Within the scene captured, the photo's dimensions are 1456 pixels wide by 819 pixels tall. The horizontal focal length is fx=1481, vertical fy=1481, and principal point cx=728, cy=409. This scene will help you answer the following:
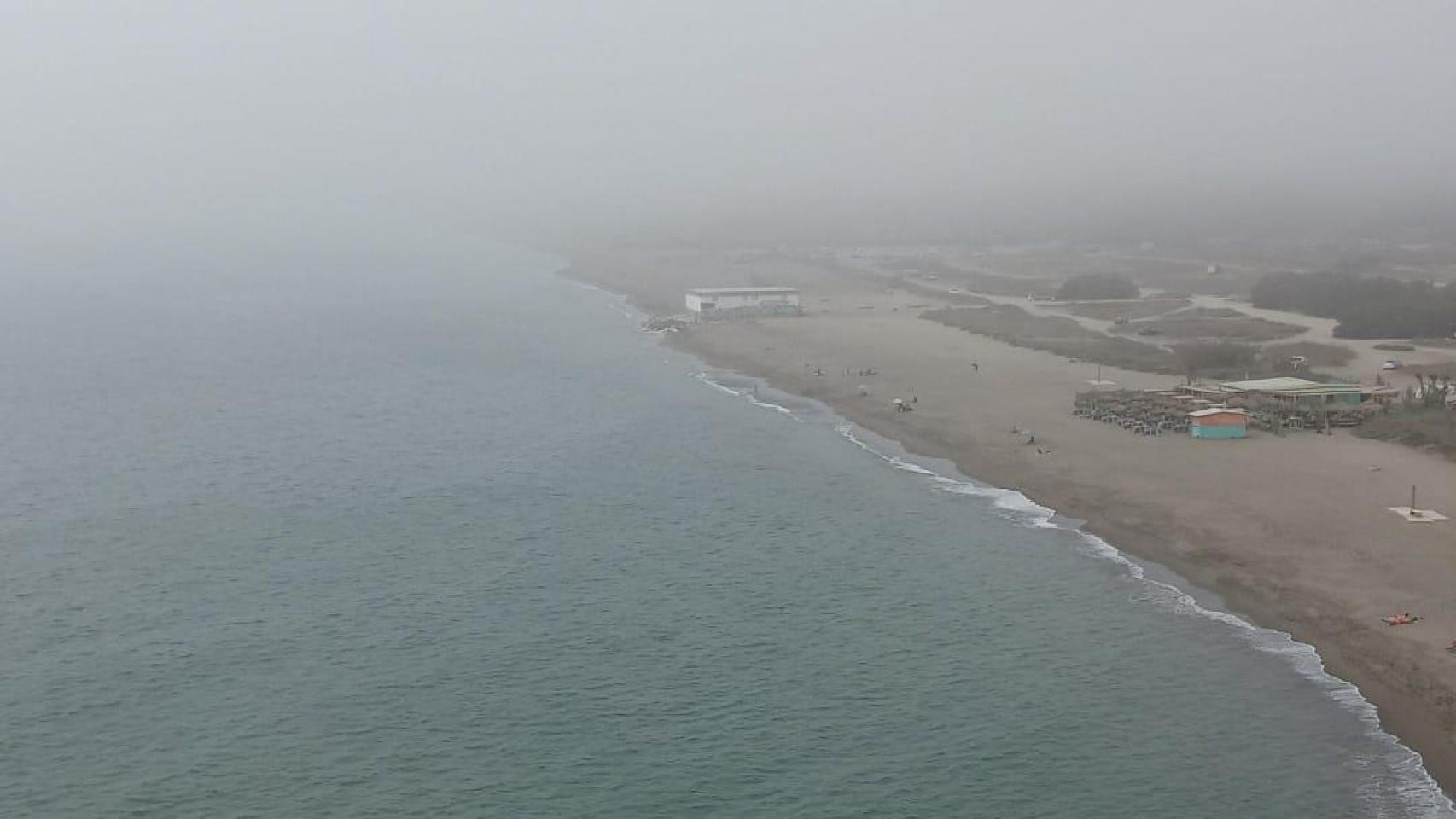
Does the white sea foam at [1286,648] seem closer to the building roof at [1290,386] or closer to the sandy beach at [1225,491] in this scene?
the sandy beach at [1225,491]

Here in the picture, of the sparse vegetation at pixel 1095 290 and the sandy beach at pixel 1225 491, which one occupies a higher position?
the sparse vegetation at pixel 1095 290

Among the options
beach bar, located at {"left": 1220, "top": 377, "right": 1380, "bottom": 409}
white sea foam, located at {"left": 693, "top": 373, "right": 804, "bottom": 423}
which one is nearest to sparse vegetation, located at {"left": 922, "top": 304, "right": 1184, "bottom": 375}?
beach bar, located at {"left": 1220, "top": 377, "right": 1380, "bottom": 409}

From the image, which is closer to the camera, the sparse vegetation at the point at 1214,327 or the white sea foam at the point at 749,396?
the white sea foam at the point at 749,396

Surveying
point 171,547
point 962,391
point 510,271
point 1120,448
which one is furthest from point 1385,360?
point 510,271

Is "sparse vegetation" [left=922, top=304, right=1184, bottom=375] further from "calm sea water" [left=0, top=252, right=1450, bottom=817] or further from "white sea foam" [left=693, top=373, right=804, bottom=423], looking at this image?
"calm sea water" [left=0, top=252, right=1450, bottom=817]

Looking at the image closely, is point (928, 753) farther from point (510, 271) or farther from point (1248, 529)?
point (510, 271)

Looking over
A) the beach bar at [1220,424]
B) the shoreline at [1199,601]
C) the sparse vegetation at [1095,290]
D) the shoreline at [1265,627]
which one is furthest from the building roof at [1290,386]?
the sparse vegetation at [1095,290]

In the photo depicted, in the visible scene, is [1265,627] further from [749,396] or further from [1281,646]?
[749,396]
